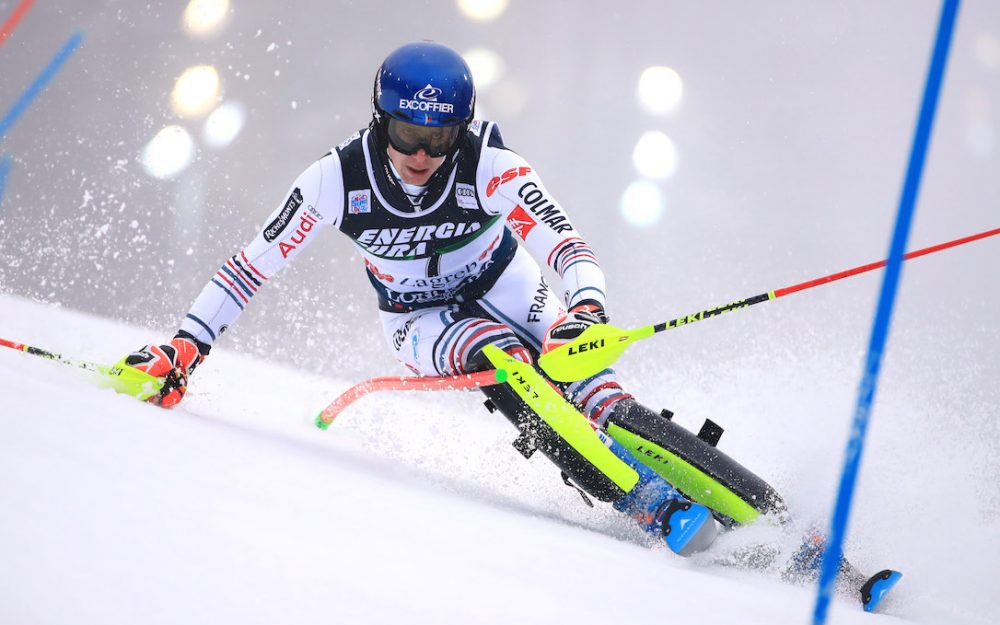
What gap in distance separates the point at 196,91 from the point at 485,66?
269 cm

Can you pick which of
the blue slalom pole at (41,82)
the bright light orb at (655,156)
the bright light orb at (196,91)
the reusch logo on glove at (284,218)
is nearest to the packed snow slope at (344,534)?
the reusch logo on glove at (284,218)

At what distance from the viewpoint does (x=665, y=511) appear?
214 cm

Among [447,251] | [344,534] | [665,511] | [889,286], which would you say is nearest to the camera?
[889,286]

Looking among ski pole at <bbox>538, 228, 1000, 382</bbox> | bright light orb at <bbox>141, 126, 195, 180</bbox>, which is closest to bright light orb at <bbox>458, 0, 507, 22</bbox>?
bright light orb at <bbox>141, 126, 195, 180</bbox>

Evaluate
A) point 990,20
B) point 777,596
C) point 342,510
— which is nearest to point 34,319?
point 342,510

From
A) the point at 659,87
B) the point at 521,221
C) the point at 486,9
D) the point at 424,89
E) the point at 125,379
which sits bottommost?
the point at 125,379

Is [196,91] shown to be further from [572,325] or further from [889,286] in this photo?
[889,286]

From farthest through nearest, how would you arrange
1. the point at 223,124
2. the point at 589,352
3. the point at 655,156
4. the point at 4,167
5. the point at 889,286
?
1. the point at 223,124
2. the point at 655,156
3. the point at 4,167
4. the point at 589,352
5. the point at 889,286

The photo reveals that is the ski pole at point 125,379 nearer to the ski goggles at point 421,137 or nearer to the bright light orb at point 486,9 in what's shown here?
the ski goggles at point 421,137

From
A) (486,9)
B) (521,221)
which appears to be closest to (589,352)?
(521,221)

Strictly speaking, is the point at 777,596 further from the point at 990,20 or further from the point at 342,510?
the point at 990,20

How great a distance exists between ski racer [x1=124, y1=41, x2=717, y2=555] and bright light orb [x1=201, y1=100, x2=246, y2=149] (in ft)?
17.4

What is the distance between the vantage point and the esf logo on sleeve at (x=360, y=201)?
2.80m

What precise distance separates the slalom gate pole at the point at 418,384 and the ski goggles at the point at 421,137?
0.72 m
